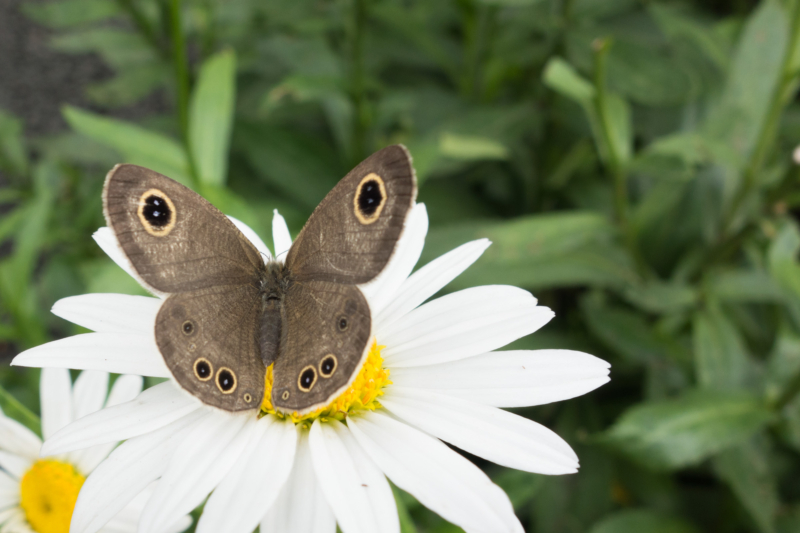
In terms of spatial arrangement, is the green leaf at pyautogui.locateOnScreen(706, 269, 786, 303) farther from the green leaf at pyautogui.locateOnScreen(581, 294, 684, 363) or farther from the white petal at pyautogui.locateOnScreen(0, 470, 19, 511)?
the white petal at pyautogui.locateOnScreen(0, 470, 19, 511)

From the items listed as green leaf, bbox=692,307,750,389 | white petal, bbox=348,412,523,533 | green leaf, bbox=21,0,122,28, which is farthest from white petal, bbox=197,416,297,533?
green leaf, bbox=21,0,122,28

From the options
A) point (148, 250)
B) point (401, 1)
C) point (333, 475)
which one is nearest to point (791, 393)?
point (333, 475)

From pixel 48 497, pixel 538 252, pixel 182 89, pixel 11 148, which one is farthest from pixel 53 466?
pixel 11 148

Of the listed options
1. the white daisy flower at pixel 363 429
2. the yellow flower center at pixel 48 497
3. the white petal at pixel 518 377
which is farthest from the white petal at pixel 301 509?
the yellow flower center at pixel 48 497

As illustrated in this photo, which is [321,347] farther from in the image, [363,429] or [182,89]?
[182,89]

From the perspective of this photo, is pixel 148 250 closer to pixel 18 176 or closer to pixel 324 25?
pixel 324 25

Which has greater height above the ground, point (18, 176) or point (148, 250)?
point (18, 176)

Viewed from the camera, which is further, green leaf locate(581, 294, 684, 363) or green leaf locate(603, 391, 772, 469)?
green leaf locate(581, 294, 684, 363)
